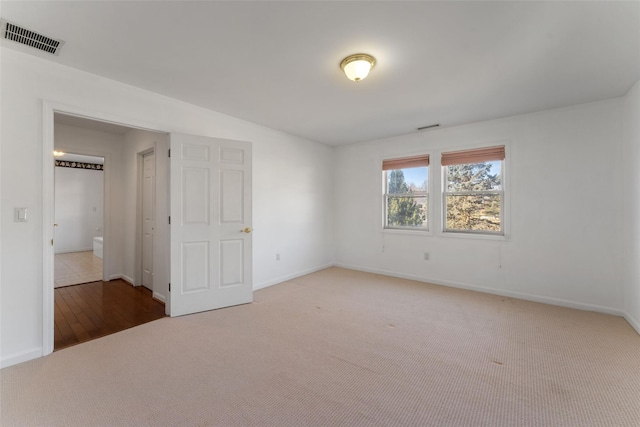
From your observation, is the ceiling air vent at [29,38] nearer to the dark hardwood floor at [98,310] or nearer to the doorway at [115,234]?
the doorway at [115,234]

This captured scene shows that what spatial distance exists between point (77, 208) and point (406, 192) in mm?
8979

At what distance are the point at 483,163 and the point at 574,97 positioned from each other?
4.10 feet

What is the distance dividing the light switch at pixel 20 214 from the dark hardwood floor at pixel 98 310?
3.95 ft

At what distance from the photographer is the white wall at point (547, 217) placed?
10.6ft

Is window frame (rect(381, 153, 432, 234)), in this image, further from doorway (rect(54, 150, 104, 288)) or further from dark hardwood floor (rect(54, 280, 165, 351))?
doorway (rect(54, 150, 104, 288))

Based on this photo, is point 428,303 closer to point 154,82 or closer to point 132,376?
point 132,376

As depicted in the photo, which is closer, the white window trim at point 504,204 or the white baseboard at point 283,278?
the white window trim at point 504,204

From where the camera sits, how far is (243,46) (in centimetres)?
213

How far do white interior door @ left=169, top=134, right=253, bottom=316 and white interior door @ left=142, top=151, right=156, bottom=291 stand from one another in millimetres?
1178

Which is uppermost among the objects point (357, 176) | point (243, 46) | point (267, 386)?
point (243, 46)

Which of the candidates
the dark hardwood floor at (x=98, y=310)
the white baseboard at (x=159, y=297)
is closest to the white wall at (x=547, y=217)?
the white baseboard at (x=159, y=297)

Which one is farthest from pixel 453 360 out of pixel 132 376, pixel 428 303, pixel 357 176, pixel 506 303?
pixel 357 176

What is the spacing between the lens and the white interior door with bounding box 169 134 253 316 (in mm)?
3115

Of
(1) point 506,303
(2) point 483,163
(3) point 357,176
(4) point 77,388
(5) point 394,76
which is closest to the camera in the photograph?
(4) point 77,388
